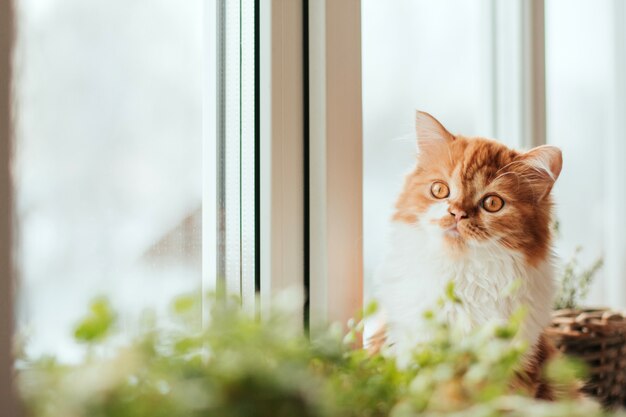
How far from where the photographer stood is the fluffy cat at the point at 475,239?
0.85 m

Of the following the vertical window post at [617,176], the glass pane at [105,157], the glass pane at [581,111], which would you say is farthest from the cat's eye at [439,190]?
the vertical window post at [617,176]

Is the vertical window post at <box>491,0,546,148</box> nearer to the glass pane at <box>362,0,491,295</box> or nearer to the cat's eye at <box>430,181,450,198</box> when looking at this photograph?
the glass pane at <box>362,0,491,295</box>

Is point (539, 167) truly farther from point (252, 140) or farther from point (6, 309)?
point (6, 309)

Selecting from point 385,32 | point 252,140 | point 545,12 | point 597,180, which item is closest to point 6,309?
point 252,140

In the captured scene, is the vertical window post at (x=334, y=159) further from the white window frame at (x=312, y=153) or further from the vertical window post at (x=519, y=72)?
the vertical window post at (x=519, y=72)

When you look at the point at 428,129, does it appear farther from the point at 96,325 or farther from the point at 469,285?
the point at 96,325

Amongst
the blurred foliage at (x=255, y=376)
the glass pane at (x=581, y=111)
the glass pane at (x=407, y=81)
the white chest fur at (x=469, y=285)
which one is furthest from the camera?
the glass pane at (x=581, y=111)

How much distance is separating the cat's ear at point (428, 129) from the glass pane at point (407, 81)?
43mm

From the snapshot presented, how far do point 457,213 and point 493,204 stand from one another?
0.05 metres

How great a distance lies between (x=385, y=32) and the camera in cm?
117

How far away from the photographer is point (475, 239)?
2.80 feet

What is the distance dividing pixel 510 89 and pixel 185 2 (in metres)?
0.80

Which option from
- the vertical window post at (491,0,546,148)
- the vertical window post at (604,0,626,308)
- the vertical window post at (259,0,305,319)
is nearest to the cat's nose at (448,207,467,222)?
the vertical window post at (259,0,305,319)

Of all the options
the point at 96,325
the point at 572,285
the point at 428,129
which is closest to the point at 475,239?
the point at 428,129
